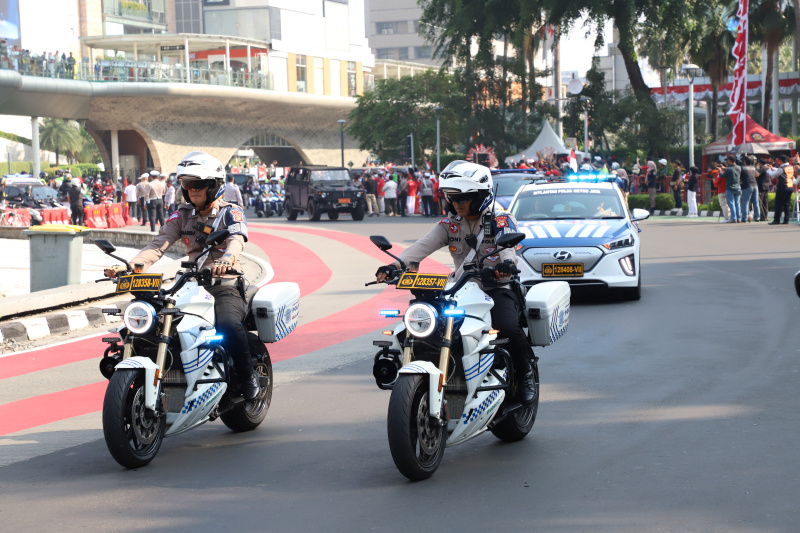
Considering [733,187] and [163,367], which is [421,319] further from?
[733,187]

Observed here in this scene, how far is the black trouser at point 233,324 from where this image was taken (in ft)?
20.3

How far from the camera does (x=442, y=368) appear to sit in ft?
17.6

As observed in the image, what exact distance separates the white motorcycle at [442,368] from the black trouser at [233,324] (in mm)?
942

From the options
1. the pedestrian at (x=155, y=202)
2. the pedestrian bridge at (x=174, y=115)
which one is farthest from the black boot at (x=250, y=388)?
the pedestrian bridge at (x=174, y=115)

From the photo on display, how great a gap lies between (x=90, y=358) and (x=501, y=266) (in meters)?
5.92

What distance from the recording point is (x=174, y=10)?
8131 cm

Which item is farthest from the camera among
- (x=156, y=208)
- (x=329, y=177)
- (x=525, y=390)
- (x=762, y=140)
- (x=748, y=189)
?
(x=329, y=177)

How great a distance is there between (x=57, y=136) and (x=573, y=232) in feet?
347

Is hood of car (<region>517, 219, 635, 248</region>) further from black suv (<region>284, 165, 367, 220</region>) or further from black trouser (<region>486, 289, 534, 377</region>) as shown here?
black suv (<region>284, 165, 367, 220</region>)

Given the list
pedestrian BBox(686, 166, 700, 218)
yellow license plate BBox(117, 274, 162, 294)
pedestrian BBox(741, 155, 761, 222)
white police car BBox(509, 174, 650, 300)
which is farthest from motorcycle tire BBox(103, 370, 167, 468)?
pedestrian BBox(686, 166, 700, 218)

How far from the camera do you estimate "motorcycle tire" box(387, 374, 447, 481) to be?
5129 mm

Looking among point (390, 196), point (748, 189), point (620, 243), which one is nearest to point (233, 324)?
point (620, 243)

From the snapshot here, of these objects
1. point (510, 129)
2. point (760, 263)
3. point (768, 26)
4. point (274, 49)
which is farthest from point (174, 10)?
point (760, 263)

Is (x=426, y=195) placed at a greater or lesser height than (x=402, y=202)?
greater
